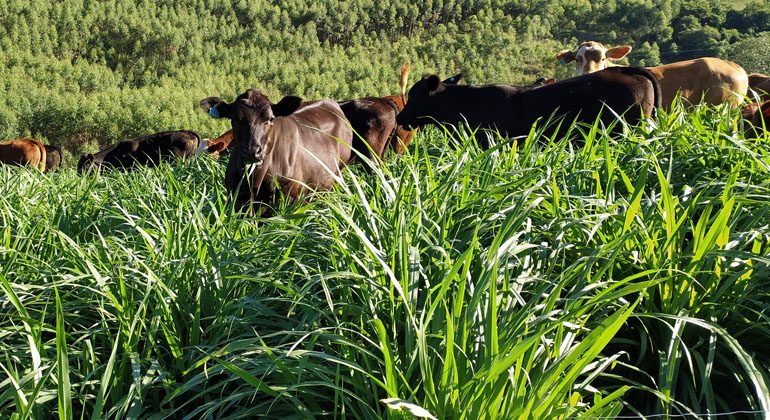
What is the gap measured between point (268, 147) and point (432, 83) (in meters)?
2.85

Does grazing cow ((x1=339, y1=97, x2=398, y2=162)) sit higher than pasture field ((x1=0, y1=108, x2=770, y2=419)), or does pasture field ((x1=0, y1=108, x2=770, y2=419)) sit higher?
pasture field ((x1=0, y1=108, x2=770, y2=419))

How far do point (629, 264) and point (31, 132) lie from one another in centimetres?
4052

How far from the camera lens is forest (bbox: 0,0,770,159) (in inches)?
1503

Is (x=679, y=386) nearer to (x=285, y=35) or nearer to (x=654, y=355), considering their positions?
(x=654, y=355)

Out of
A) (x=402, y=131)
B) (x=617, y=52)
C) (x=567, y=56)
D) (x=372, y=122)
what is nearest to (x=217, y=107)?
(x=372, y=122)

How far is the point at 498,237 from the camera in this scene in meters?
2.24

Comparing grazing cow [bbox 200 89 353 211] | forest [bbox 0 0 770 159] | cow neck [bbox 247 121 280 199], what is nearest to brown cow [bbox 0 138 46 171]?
grazing cow [bbox 200 89 353 211]

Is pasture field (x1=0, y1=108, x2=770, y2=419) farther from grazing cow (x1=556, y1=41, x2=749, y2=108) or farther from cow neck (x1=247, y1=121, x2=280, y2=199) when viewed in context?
grazing cow (x1=556, y1=41, x2=749, y2=108)

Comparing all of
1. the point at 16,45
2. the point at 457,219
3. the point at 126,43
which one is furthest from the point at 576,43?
the point at 457,219

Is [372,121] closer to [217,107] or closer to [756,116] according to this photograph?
[217,107]

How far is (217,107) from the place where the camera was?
5.87m

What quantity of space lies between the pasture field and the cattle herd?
1.34 m

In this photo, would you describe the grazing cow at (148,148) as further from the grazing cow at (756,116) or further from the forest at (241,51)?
the forest at (241,51)

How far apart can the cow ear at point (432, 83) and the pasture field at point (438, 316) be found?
4730 millimetres
